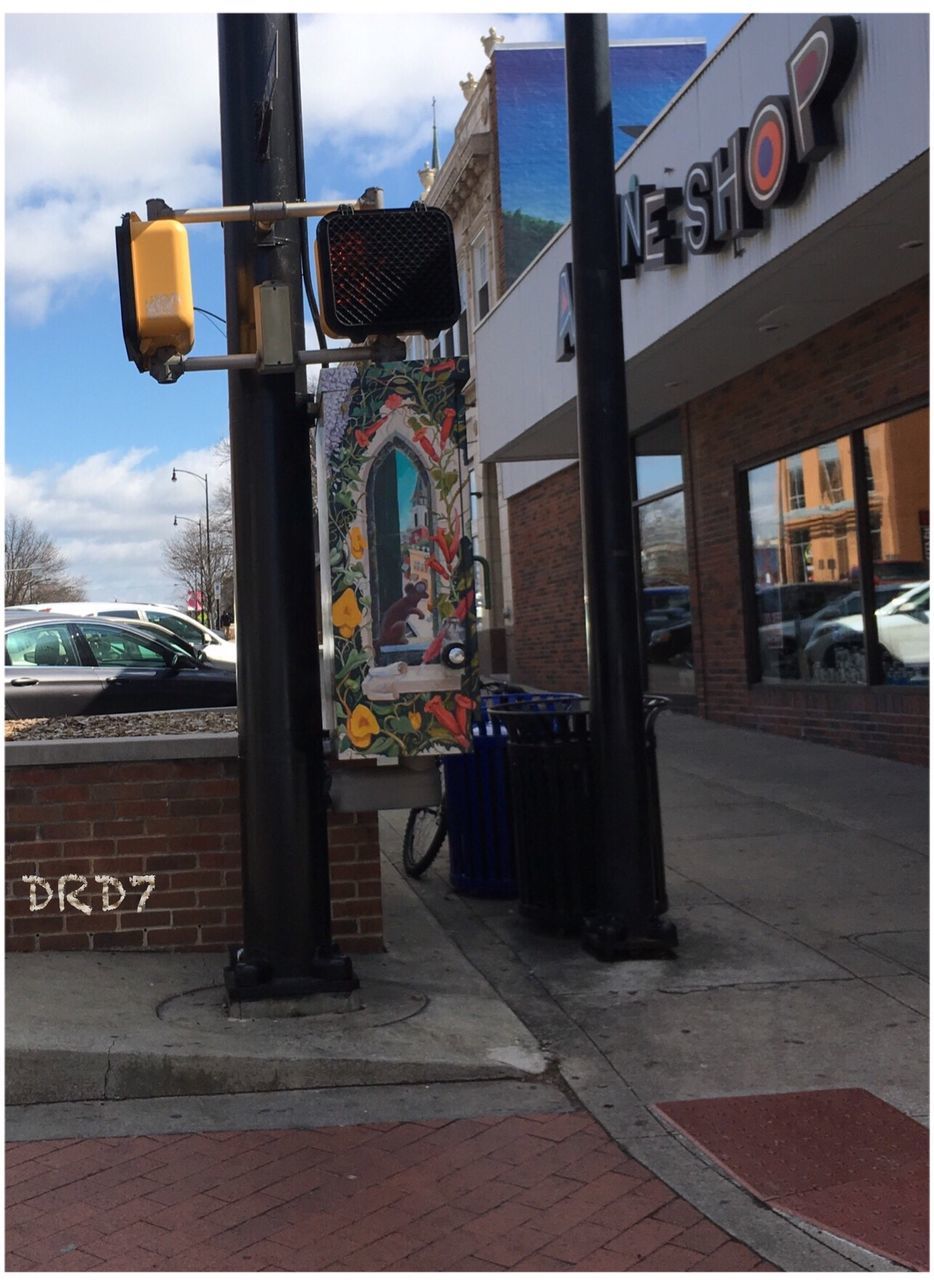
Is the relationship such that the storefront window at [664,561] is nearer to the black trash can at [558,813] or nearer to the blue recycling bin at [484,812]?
the blue recycling bin at [484,812]

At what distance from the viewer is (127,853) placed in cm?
617

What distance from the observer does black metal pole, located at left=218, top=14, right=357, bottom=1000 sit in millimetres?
5539

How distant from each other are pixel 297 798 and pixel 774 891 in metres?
3.15

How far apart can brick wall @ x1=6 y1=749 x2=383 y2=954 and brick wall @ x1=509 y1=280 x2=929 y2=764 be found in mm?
6457

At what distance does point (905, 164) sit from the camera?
313 inches

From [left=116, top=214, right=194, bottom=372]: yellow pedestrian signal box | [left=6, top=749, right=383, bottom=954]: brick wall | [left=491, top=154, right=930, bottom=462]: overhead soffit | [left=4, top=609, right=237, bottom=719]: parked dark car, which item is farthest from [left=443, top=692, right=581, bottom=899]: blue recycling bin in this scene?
[left=4, top=609, right=237, bottom=719]: parked dark car

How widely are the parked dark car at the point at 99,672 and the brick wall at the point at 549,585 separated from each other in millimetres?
7296

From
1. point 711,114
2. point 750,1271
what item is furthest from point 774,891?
point 711,114

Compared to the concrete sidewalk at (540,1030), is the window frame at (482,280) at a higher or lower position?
higher

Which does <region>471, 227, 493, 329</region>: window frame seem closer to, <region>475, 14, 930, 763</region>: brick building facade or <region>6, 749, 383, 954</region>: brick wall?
<region>475, 14, 930, 763</region>: brick building facade

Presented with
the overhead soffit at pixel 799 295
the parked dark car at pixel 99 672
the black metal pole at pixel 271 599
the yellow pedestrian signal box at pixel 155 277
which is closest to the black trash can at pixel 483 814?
the black metal pole at pixel 271 599

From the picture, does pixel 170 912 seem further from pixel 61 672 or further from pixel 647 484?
pixel 647 484

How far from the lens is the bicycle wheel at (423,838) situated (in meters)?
7.97

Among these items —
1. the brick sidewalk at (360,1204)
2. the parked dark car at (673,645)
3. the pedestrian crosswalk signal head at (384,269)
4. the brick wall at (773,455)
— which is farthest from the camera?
the parked dark car at (673,645)
